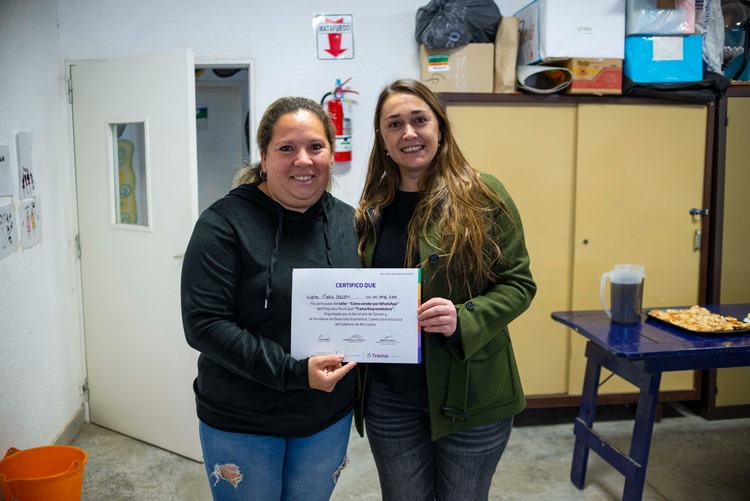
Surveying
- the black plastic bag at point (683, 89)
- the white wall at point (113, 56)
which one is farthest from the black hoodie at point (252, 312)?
the black plastic bag at point (683, 89)

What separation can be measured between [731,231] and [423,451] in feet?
8.27

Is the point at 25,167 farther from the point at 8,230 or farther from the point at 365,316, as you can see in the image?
the point at 365,316

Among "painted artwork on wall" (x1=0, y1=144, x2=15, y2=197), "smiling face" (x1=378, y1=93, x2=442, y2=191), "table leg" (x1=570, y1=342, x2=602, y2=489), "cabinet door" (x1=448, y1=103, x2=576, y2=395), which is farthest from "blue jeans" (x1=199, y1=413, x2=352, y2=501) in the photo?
"cabinet door" (x1=448, y1=103, x2=576, y2=395)

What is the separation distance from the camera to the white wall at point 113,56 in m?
2.81

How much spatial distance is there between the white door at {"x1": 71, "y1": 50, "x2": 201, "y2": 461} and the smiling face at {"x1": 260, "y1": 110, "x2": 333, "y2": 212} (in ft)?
4.75

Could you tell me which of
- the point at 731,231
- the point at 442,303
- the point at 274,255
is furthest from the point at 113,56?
the point at 731,231

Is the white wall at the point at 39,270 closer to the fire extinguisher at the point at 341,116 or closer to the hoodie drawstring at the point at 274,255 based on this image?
the fire extinguisher at the point at 341,116

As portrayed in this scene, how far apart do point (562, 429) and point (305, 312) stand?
236 cm

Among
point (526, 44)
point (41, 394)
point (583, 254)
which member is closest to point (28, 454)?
point (41, 394)

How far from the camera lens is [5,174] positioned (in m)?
2.37

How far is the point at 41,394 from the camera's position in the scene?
2.79 metres

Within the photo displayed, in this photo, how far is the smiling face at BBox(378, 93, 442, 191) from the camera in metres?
1.53

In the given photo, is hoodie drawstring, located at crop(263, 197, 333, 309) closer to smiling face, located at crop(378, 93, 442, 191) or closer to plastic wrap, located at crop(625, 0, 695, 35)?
smiling face, located at crop(378, 93, 442, 191)

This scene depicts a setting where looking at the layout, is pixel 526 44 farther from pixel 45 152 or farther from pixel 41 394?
pixel 41 394
